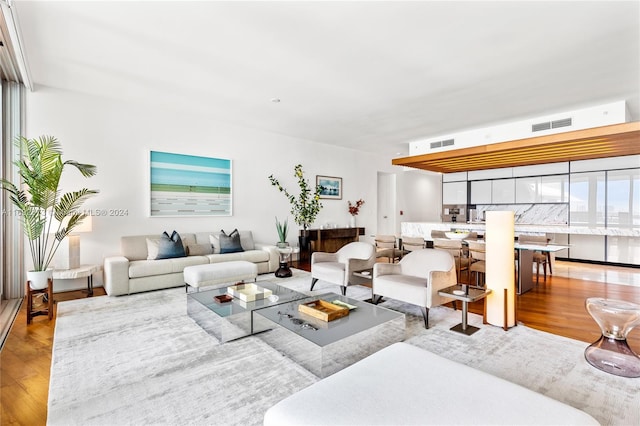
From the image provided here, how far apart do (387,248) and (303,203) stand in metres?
2.39

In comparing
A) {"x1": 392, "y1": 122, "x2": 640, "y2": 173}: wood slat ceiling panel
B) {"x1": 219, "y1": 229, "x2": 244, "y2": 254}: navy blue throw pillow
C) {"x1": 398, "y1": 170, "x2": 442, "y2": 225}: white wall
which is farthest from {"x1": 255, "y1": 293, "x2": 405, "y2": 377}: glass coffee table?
{"x1": 398, "y1": 170, "x2": 442, "y2": 225}: white wall

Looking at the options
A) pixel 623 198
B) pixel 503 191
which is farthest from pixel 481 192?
pixel 623 198

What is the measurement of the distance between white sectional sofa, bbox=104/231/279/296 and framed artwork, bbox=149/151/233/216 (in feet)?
1.59

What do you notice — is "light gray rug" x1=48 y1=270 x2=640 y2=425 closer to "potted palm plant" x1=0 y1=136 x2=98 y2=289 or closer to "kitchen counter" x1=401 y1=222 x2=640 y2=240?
"potted palm plant" x1=0 y1=136 x2=98 y2=289

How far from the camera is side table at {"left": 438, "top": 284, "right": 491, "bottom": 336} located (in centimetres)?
308

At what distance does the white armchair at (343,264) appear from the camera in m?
4.16

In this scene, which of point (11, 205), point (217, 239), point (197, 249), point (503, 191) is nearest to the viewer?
point (11, 205)

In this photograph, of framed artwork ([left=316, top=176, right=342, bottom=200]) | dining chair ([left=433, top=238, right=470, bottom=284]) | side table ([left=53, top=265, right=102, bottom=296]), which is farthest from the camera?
framed artwork ([left=316, top=176, right=342, bottom=200])

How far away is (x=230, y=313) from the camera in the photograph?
2.89 metres

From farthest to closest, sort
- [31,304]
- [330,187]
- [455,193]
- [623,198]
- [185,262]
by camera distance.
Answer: [455,193] < [330,187] < [623,198] < [185,262] < [31,304]

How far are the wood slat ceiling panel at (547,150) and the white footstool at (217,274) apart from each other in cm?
437

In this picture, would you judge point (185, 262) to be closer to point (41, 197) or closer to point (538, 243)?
point (41, 197)

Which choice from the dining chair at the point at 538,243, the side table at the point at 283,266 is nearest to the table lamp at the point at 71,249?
the side table at the point at 283,266

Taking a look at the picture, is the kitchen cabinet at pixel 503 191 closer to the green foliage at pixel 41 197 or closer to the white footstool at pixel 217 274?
the white footstool at pixel 217 274
